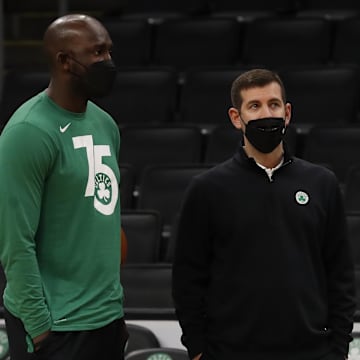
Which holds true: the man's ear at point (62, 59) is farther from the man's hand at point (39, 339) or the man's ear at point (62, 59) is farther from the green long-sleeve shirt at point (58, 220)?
the man's hand at point (39, 339)

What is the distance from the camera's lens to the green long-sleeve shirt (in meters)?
1.66

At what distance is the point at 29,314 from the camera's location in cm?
167

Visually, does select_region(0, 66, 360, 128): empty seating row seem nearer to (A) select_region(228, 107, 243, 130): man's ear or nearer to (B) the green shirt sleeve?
(A) select_region(228, 107, 243, 130): man's ear

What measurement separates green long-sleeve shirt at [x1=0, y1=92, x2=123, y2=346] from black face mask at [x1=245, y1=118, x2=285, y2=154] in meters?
0.29

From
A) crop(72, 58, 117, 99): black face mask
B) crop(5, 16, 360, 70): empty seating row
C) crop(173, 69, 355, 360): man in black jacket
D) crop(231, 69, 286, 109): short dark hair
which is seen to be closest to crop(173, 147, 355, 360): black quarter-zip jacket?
crop(173, 69, 355, 360): man in black jacket

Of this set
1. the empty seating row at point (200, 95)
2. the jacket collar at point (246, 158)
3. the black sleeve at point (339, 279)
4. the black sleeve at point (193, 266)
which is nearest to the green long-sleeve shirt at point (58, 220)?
the black sleeve at point (193, 266)

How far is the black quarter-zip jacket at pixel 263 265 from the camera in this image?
1.80 meters

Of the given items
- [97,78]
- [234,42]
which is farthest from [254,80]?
[234,42]

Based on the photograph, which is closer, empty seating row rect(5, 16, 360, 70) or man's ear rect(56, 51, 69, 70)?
man's ear rect(56, 51, 69, 70)

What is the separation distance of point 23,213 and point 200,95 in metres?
2.88

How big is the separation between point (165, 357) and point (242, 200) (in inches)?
30.2

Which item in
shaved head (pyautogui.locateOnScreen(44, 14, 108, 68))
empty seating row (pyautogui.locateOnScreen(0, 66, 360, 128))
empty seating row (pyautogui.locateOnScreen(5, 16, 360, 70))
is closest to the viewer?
shaved head (pyautogui.locateOnScreen(44, 14, 108, 68))

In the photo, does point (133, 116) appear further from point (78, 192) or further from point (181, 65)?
point (78, 192)

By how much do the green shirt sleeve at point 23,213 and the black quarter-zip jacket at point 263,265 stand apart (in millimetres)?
320
